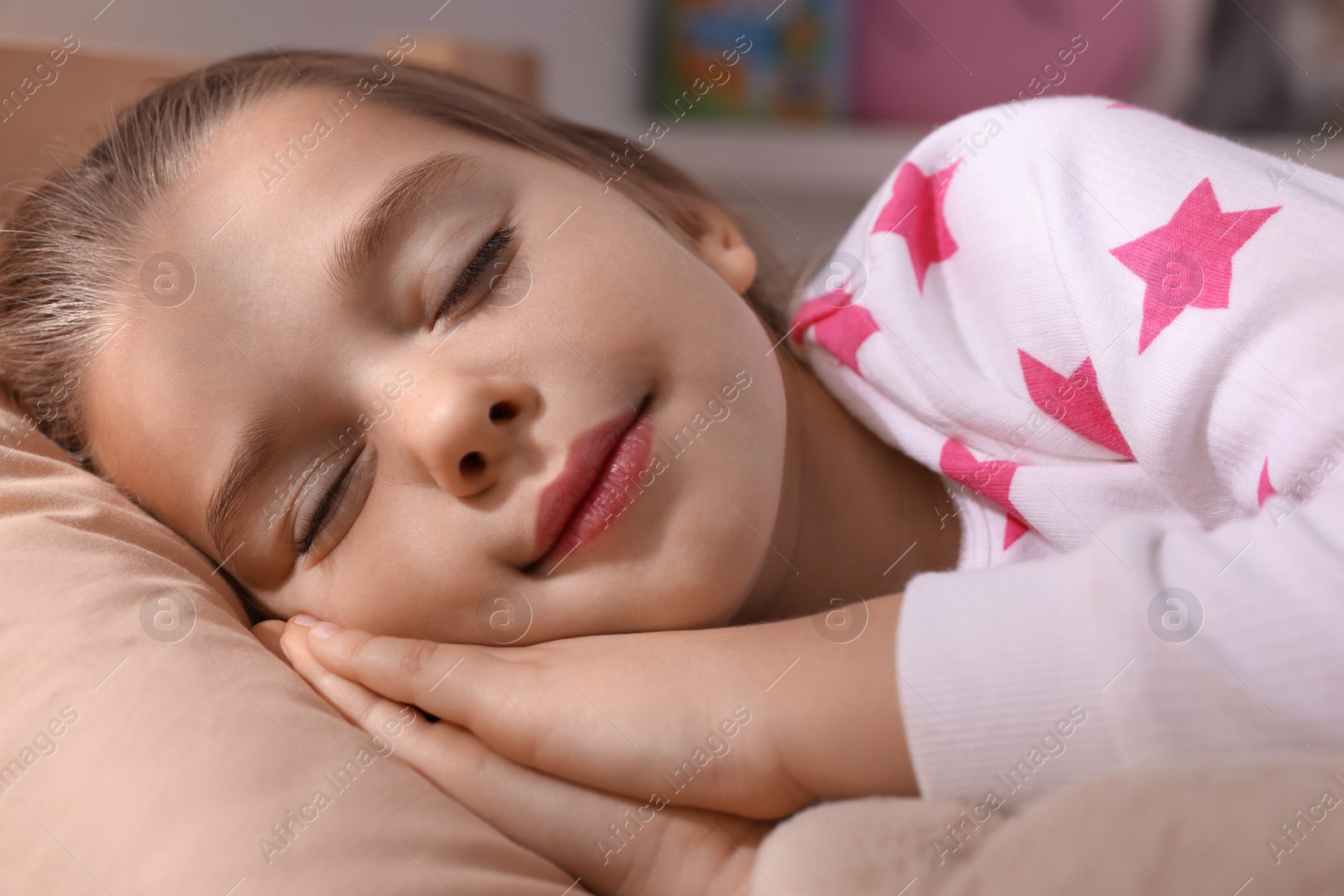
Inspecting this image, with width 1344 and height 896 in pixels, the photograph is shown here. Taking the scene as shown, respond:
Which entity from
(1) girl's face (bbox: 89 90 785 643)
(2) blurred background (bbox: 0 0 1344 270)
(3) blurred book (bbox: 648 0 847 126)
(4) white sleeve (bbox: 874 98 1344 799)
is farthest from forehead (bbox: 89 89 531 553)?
(3) blurred book (bbox: 648 0 847 126)

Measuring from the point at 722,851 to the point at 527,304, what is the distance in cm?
39

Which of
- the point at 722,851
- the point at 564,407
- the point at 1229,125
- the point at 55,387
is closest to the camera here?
the point at 722,851

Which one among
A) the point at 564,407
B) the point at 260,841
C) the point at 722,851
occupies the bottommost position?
the point at 722,851

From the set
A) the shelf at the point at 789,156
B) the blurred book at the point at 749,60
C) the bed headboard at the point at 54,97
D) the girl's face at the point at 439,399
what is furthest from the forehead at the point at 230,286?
the blurred book at the point at 749,60

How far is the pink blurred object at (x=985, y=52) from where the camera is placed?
2.57m

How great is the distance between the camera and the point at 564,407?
699 millimetres

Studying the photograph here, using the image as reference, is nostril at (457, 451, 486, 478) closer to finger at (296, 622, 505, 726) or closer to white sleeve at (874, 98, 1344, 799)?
finger at (296, 622, 505, 726)

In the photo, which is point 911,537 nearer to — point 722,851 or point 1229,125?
point 722,851

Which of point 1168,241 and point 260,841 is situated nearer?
point 260,841

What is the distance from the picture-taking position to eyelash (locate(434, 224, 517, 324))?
744 mm

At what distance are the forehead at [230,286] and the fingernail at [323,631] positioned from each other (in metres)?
0.14

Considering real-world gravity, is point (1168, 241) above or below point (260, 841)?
above

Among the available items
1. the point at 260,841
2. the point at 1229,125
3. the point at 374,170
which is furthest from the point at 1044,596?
the point at 1229,125

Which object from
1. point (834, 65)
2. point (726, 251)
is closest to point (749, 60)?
point (834, 65)
